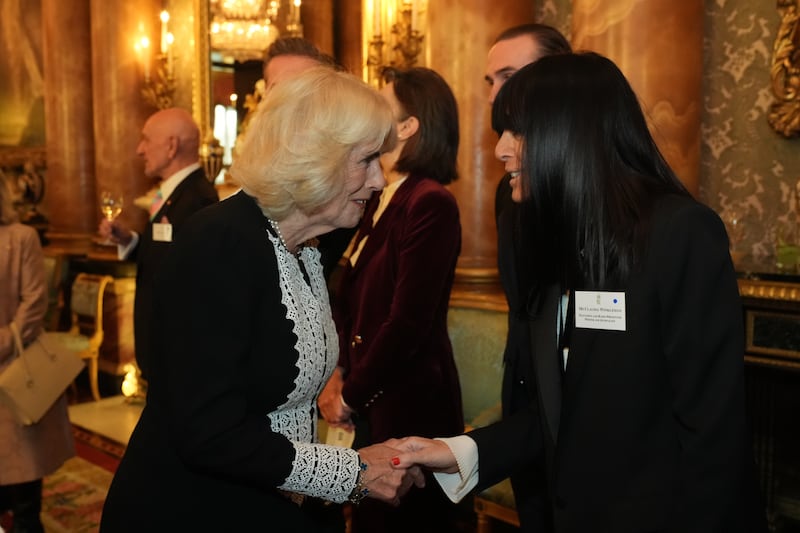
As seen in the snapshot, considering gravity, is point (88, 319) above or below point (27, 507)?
above

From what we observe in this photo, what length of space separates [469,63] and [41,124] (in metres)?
7.32

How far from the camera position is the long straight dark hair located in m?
1.49

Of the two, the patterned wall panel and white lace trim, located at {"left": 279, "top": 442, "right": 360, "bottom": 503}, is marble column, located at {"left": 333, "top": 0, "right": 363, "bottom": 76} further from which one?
white lace trim, located at {"left": 279, "top": 442, "right": 360, "bottom": 503}

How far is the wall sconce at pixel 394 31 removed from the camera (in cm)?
505

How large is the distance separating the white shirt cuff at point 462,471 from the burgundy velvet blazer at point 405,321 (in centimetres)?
73

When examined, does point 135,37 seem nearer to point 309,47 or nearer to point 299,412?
point 309,47

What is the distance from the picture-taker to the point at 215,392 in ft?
4.77

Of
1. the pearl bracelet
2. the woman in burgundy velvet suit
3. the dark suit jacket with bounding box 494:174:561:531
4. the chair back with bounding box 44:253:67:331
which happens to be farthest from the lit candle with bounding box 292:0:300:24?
the pearl bracelet

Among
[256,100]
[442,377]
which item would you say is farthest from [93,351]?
[442,377]

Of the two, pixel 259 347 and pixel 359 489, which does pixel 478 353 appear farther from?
pixel 259 347

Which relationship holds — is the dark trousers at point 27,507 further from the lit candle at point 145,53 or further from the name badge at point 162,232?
the lit candle at point 145,53

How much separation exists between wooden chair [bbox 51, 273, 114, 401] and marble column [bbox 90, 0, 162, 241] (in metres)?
0.84

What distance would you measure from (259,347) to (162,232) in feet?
8.12

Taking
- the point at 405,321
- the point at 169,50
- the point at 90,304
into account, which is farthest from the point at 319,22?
the point at 405,321
